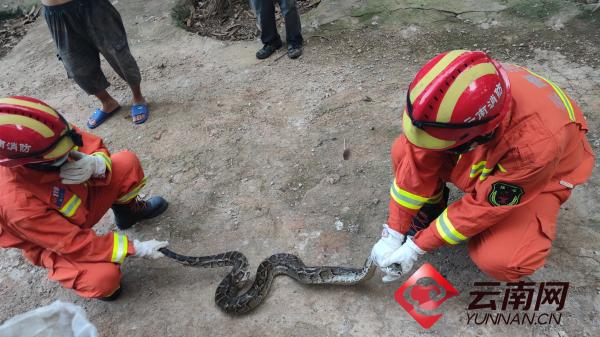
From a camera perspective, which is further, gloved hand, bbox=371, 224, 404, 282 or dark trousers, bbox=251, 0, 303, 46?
dark trousers, bbox=251, 0, 303, 46

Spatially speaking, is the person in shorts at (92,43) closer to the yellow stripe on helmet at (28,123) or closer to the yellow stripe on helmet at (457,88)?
the yellow stripe on helmet at (28,123)

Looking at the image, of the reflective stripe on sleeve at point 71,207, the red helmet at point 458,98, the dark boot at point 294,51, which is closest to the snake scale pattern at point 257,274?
the reflective stripe on sleeve at point 71,207

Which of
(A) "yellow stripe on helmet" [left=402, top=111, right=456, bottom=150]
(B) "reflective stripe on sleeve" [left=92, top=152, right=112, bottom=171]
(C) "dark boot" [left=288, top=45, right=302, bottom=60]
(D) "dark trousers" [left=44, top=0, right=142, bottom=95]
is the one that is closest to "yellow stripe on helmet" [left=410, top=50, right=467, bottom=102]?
(A) "yellow stripe on helmet" [left=402, top=111, right=456, bottom=150]

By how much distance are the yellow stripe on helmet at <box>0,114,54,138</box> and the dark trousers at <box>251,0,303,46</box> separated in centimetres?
285

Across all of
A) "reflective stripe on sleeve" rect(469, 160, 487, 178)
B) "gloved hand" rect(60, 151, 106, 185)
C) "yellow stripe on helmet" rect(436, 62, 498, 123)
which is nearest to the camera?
"yellow stripe on helmet" rect(436, 62, 498, 123)

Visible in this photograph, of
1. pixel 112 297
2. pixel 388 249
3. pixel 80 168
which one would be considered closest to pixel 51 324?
pixel 112 297

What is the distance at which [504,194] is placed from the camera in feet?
6.08

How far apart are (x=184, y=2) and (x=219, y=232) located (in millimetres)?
4157

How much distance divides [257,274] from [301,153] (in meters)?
1.15

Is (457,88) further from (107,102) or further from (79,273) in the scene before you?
(107,102)

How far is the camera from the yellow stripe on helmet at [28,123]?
6.64ft

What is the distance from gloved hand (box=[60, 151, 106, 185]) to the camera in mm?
2328

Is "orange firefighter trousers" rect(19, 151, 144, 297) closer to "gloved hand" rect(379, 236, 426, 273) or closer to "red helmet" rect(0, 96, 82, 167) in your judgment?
"red helmet" rect(0, 96, 82, 167)

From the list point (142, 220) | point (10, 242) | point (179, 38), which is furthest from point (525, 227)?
point (179, 38)
